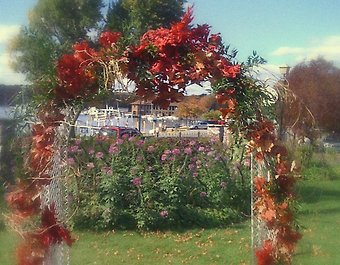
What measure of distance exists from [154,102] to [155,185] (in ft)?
11.6

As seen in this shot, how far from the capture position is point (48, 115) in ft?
10.3

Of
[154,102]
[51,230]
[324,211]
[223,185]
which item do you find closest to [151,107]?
[154,102]

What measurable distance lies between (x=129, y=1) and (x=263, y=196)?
31.0 feet

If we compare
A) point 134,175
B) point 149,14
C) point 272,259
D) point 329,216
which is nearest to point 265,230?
point 272,259

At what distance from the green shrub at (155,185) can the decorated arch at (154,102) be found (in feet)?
8.16

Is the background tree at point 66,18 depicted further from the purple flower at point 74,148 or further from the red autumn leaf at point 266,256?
the red autumn leaf at point 266,256

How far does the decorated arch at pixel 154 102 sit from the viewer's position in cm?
302

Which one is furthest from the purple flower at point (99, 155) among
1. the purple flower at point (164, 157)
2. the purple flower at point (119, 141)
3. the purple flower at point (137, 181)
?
the purple flower at point (164, 157)

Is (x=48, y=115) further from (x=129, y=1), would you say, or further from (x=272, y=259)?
(x=129, y=1)

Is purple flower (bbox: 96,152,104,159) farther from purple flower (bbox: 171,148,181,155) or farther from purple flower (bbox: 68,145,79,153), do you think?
purple flower (bbox: 171,148,181,155)

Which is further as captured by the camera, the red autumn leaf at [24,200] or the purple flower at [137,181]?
the purple flower at [137,181]

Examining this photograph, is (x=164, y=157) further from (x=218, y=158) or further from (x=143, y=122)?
(x=143, y=122)

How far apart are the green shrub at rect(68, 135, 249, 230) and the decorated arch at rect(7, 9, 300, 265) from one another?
249 cm

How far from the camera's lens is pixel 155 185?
659 centimetres
